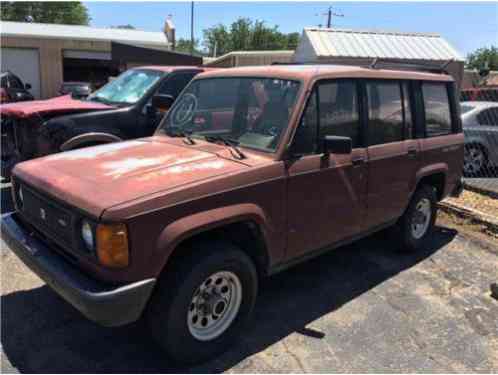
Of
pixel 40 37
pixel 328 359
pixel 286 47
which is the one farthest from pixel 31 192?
pixel 286 47

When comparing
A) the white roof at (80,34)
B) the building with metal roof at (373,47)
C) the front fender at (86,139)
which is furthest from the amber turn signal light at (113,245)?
the white roof at (80,34)

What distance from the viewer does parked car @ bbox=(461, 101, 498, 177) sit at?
A: 9086 millimetres

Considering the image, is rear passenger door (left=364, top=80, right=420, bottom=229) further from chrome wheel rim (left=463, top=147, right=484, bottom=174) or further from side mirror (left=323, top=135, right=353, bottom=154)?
chrome wheel rim (left=463, top=147, right=484, bottom=174)

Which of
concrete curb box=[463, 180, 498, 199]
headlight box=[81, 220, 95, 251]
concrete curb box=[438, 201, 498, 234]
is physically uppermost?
headlight box=[81, 220, 95, 251]

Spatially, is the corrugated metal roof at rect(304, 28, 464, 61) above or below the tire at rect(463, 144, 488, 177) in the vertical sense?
above

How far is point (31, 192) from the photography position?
3191 millimetres

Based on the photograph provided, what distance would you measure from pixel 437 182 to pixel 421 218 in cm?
46

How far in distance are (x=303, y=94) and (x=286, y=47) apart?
53236mm

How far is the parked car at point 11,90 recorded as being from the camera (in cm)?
1467

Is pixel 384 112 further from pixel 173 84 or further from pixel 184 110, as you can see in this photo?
pixel 173 84

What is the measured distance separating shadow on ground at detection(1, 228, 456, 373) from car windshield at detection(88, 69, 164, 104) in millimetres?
3464

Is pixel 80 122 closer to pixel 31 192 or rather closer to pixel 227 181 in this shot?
pixel 31 192

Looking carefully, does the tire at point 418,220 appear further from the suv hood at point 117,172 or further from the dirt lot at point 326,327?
the suv hood at point 117,172

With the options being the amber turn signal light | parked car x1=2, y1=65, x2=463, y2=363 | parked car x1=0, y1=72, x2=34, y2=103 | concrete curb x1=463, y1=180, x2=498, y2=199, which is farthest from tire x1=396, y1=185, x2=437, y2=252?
parked car x1=0, y1=72, x2=34, y2=103
